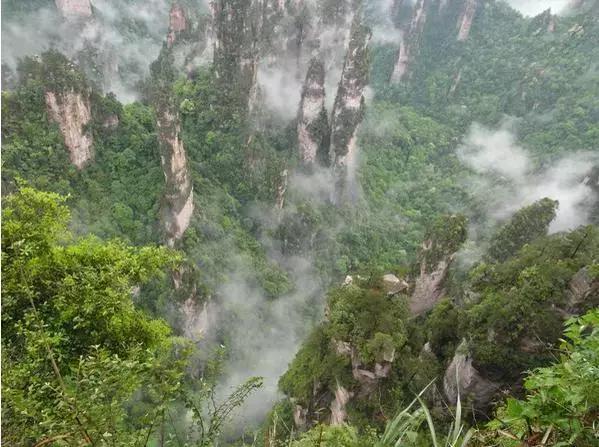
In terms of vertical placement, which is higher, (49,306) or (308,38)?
(308,38)

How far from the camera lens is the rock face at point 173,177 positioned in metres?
32.7

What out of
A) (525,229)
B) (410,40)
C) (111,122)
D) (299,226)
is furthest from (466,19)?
(111,122)

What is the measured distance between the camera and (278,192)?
150ft

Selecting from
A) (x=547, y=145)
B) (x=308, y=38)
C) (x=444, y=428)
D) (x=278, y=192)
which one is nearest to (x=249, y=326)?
(x=278, y=192)

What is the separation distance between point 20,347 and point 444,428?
12130 mm

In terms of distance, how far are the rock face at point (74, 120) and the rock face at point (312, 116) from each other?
2499cm

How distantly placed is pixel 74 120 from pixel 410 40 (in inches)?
2890

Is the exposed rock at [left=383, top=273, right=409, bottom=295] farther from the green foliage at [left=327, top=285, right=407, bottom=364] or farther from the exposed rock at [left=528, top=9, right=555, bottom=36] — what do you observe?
the exposed rock at [left=528, top=9, right=555, bottom=36]

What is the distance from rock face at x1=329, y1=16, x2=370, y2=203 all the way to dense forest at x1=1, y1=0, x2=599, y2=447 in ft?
0.86

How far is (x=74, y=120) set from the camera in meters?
32.3

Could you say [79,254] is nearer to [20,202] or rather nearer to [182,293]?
[20,202]

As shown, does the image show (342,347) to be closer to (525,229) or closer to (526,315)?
(526,315)

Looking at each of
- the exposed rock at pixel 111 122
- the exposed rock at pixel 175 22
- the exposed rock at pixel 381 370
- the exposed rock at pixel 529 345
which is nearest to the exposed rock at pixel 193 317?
the exposed rock at pixel 111 122

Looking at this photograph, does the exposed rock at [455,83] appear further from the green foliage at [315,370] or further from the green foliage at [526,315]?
the green foliage at [315,370]
